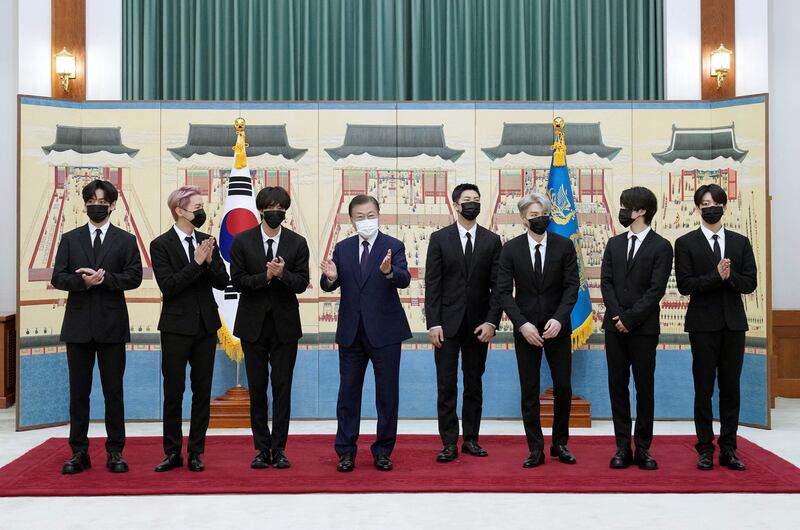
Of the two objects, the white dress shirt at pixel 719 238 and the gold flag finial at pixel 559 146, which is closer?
the white dress shirt at pixel 719 238

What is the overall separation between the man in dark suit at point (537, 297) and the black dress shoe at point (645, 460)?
1.20 ft

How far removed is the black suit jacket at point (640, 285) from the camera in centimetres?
467

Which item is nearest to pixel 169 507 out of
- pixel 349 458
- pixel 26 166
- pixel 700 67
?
pixel 349 458

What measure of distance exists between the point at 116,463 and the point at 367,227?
6.26 ft

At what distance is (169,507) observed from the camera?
13.4 ft

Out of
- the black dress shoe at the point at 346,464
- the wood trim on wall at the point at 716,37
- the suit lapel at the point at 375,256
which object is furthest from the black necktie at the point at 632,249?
the wood trim on wall at the point at 716,37

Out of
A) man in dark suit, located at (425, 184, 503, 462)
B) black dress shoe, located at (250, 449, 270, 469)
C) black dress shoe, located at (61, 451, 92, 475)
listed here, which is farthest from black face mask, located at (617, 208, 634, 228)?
black dress shoe, located at (61, 451, 92, 475)

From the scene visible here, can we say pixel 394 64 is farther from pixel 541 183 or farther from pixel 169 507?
pixel 169 507

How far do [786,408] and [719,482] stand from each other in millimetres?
3049

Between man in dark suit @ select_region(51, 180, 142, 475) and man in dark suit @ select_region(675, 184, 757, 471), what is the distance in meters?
3.10

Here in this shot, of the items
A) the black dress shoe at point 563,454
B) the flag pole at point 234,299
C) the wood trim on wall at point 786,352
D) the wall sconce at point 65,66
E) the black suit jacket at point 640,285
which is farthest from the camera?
the wood trim on wall at point 786,352

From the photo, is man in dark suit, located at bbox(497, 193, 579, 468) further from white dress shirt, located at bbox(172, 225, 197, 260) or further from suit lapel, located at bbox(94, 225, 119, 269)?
suit lapel, located at bbox(94, 225, 119, 269)

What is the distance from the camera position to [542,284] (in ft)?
15.9

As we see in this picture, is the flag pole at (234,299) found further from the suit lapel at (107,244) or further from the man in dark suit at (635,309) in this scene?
the man in dark suit at (635,309)
